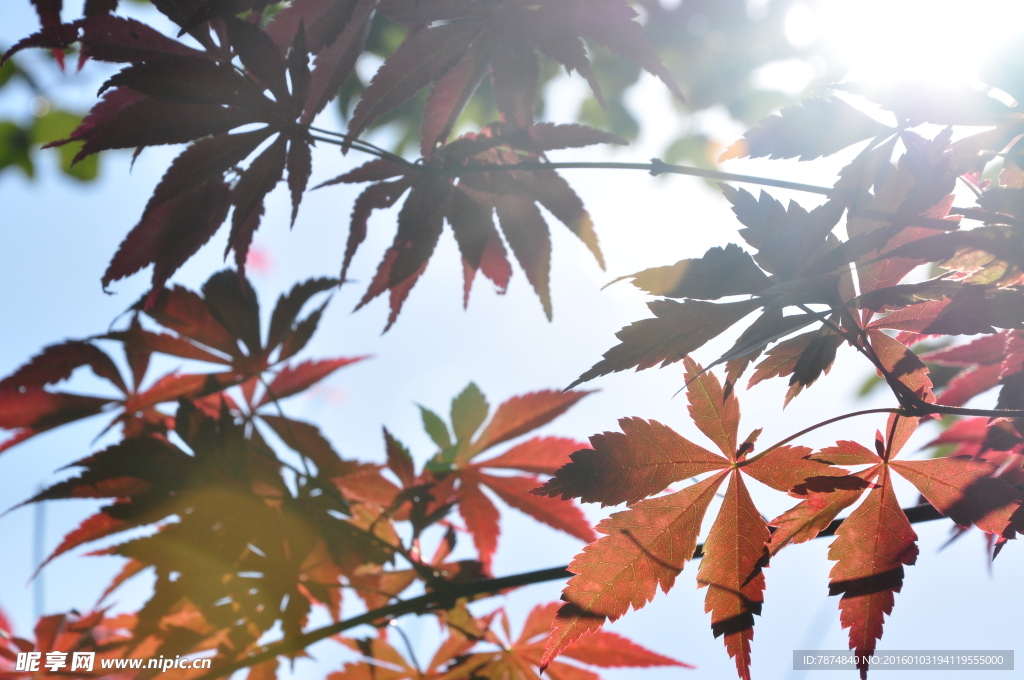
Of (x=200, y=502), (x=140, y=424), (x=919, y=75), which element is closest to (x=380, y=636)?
(x=200, y=502)

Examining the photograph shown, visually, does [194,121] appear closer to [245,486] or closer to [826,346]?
[245,486]

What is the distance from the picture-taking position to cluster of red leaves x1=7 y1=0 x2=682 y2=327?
686 millimetres

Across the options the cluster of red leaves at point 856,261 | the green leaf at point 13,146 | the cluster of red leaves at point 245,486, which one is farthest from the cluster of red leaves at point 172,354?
the green leaf at point 13,146

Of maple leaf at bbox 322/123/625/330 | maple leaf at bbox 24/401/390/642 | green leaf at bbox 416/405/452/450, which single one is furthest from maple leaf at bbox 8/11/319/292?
green leaf at bbox 416/405/452/450

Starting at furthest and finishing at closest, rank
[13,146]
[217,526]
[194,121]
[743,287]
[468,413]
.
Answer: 1. [13,146]
2. [468,413]
3. [217,526]
4. [194,121]
5. [743,287]

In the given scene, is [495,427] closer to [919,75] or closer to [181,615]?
[181,615]

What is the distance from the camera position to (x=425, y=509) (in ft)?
3.29

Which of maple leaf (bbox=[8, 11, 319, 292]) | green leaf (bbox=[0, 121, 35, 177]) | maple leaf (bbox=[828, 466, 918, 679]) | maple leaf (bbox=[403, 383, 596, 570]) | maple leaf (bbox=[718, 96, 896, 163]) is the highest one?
green leaf (bbox=[0, 121, 35, 177])

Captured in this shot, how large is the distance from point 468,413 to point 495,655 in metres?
0.47

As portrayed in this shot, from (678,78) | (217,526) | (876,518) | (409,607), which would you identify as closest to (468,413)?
(409,607)

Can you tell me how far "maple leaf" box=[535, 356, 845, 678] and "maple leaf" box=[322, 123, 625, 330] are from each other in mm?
345

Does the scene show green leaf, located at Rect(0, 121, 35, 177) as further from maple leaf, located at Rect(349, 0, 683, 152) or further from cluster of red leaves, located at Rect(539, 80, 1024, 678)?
cluster of red leaves, located at Rect(539, 80, 1024, 678)

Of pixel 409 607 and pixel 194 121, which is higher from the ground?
pixel 194 121

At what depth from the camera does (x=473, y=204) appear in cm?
87
